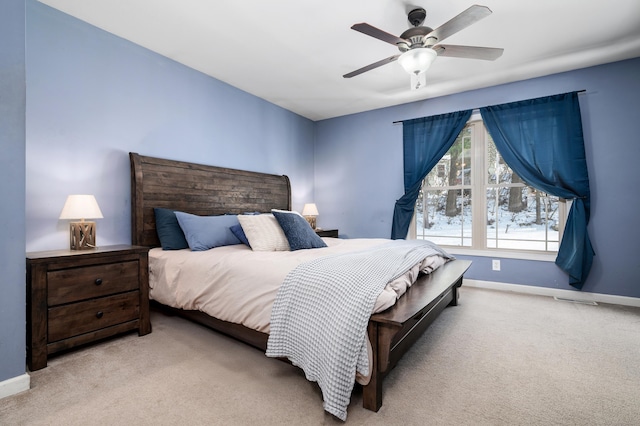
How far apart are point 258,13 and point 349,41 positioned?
878 millimetres

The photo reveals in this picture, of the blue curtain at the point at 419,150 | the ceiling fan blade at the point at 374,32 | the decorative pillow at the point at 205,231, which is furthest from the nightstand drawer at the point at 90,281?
the blue curtain at the point at 419,150

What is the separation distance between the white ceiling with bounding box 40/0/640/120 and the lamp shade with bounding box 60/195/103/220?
1524 mm

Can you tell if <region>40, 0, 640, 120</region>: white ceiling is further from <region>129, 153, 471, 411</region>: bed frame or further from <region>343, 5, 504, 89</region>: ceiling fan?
<region>129, 153, 471, 411</region>: bed frame

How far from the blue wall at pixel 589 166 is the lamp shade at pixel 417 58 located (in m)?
2.03

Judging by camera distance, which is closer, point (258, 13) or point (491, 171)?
point (258, 13)

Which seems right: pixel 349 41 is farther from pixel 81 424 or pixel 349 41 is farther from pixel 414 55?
pixel 81 424

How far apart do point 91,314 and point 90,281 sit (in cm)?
23

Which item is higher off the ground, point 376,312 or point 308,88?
point 308,88

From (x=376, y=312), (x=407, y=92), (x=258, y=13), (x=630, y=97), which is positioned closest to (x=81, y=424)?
(x=376, y=312)

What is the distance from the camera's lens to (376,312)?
1.51 m

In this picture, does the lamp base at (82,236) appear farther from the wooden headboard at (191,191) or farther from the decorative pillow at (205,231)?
the decorative pillow at (205,231)

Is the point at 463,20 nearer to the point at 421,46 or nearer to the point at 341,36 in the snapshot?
the point at 421,46

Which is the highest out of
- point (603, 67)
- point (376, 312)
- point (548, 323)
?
point (603, 67)

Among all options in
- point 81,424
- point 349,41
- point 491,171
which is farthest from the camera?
point 491,171
